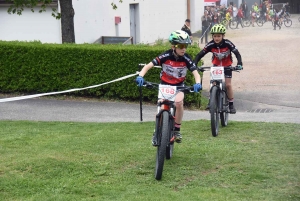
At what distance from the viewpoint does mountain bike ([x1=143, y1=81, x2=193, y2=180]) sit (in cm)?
680

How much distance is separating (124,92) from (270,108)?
12.2ft

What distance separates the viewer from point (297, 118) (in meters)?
12.1

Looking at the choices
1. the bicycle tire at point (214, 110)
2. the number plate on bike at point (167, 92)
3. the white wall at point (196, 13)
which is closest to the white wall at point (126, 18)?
the white wall at point (196, 13)

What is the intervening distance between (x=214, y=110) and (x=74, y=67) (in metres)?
6.63

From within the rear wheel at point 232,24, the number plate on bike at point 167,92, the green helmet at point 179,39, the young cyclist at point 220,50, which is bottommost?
the rear wheel at point 232,24

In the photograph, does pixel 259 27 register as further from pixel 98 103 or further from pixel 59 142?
pixel 59 142

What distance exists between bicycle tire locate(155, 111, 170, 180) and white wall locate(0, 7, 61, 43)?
15.4m

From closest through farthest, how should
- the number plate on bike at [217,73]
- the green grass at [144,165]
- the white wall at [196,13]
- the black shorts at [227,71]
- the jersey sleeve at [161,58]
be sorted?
the green grass at [144,165] < the jersey sleeve at [161,58] < the number plate on bike at [217,73] < the black shorts at [227,71] < the white wall at [196,13]

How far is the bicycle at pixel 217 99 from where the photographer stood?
9.38 meters

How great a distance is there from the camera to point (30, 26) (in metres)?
22.3

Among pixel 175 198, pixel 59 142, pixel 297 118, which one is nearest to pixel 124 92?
pixel 297 118

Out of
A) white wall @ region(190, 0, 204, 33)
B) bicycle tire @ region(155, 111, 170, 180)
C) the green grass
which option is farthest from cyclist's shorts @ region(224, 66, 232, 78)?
white wall @ region(190, 0, 204, 33)

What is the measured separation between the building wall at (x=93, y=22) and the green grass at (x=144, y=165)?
40.9 ft

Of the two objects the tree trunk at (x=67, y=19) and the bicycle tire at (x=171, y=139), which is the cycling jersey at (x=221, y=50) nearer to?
the bicycle tire at (x=171, y=139)
